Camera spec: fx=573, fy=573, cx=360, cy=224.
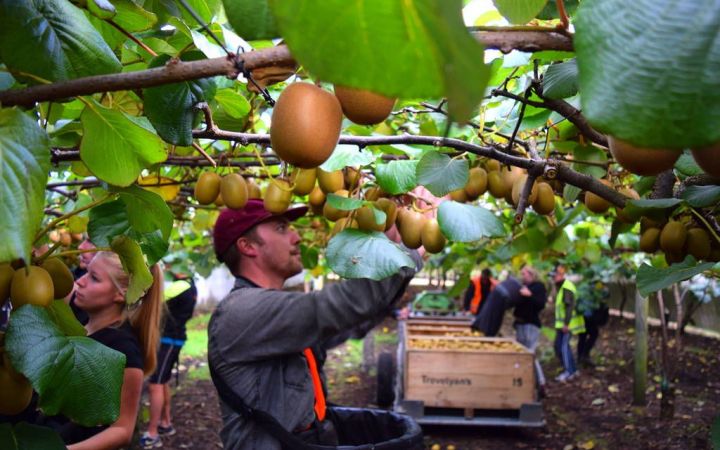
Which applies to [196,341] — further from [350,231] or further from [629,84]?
[629,84]

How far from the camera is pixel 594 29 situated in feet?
1.59

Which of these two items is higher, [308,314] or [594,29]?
[594,29]

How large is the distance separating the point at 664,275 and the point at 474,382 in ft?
16.2

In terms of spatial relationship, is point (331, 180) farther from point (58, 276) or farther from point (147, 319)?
point (147, 319)

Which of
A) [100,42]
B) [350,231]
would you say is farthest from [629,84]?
[350,231]

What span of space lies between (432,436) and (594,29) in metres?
5.88

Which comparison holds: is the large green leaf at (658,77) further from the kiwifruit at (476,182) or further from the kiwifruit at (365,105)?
the kiwifruit at (476,182)

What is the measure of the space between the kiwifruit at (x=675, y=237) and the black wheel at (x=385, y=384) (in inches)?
236

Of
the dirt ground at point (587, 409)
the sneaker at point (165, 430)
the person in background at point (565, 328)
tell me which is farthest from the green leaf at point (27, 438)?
the person in background at point (565, 328)

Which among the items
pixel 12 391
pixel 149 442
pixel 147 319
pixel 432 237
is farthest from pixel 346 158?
pixel 149 442

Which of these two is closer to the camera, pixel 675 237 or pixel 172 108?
pixel 172 108

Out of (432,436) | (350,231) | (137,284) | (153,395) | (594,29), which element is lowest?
(432,436)

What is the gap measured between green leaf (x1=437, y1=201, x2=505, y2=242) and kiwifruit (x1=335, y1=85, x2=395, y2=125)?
0.80 m

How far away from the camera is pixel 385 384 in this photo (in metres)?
6.97
